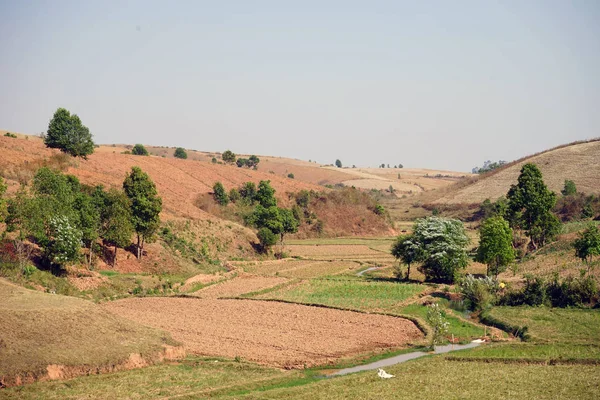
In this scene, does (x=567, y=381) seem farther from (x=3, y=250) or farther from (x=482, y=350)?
(x=3, y=250)

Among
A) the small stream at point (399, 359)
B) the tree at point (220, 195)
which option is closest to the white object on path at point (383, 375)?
the small stream at point (399, 359)

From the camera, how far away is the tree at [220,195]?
10662cm

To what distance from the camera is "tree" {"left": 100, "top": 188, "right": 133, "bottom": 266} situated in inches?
2368

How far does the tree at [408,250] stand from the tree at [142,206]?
76.2 feet

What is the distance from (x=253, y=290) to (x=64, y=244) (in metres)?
16.0

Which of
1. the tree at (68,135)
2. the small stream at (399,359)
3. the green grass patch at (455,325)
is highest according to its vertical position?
the tree at (68,135)

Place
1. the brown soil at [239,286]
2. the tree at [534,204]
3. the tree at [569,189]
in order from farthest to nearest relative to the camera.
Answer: the tree at [569,189] → the tree at [534,204] → the brown soil at [239,286]

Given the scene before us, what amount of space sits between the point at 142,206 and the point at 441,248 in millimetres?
28255

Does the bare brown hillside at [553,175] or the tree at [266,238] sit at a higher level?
the bare brown hillside at [553,175]

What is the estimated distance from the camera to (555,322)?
4369cm

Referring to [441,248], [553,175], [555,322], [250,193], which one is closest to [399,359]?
[555,322]

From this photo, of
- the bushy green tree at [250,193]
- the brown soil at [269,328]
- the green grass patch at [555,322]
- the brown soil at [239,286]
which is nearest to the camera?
the brown soil at [269,328]

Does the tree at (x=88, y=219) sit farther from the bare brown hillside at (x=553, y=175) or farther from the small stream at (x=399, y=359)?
the bare brown hillside at (x=553, y=175)

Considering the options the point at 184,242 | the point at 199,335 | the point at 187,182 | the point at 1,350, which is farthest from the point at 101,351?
the point at 187,182
